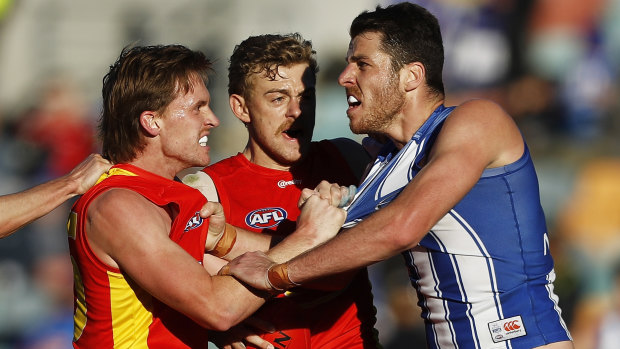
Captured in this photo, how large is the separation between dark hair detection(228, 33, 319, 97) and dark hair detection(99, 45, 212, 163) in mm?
874

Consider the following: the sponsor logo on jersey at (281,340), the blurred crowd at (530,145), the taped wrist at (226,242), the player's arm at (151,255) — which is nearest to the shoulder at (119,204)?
the player's arm at (151,255)

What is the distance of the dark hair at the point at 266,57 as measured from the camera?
464 cm

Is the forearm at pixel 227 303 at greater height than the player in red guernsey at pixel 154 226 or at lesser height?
lesser

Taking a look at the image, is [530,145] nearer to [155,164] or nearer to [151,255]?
[155,164]

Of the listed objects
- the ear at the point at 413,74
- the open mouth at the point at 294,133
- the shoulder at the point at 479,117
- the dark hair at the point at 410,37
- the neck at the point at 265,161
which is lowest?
the neck at the point at 265,161

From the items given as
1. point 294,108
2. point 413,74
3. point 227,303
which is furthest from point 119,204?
point 413,74

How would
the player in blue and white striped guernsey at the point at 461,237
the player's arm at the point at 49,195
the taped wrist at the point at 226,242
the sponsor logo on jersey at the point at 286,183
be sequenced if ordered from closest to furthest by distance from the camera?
1. the player in blue and white striped guernsey at the point at 461,237
2. the player's arm at the point at 49,195
3. the taped wrist at the point at 226,242
4. the sponsor logo on jersey at the point at 286,183

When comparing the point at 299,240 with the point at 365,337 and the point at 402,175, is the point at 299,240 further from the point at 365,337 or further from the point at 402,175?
the point at 365,337

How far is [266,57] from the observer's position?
465 centimetres

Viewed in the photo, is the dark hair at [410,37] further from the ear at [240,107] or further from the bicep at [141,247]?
the bicep at [141,247]

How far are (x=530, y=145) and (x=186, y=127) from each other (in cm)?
545

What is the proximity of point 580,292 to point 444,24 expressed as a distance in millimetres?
3100

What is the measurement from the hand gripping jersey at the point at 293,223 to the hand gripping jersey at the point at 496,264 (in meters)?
0.82

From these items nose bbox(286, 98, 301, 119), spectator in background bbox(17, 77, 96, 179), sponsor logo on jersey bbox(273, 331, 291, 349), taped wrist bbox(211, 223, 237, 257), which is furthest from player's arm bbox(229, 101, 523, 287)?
spectator in background bbox(17, 77, 96, 179)
